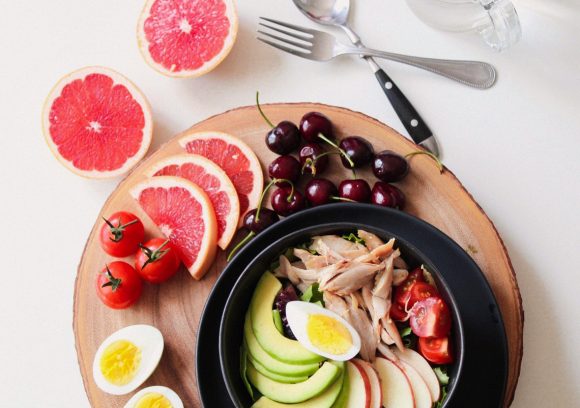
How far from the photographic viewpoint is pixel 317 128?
2.04 meters

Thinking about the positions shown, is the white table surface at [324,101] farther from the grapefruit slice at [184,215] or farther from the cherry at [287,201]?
the cherry at [287,201]

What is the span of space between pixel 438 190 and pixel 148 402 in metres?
1.11

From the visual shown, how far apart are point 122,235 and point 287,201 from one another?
54 cm

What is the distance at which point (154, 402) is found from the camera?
1.97 metres

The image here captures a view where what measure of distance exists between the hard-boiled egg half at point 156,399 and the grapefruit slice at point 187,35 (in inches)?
41.8

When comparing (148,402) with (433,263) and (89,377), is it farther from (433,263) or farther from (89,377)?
(433,263)

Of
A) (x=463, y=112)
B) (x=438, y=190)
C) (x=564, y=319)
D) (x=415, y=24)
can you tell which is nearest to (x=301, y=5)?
(x=415, y=24)

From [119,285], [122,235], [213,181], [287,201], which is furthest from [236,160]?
[119,285]

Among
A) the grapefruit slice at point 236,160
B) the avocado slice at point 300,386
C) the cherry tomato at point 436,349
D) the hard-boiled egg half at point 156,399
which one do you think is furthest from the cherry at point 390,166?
the hard-boiled egg half at point 156,399

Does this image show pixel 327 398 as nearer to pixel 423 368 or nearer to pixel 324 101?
pixel 423 368

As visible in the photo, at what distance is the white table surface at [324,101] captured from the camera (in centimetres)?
208

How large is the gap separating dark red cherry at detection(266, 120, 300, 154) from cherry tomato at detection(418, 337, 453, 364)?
728mm

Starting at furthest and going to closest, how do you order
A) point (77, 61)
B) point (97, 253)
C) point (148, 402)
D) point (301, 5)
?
point (77, 61) < point (301, 5) < point (97, 253) < point (148, 402)

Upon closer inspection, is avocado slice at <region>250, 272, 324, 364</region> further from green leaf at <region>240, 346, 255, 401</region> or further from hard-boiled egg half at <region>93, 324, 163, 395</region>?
hard-boiled egg half at <region>93, 324, 163, 395</region>
